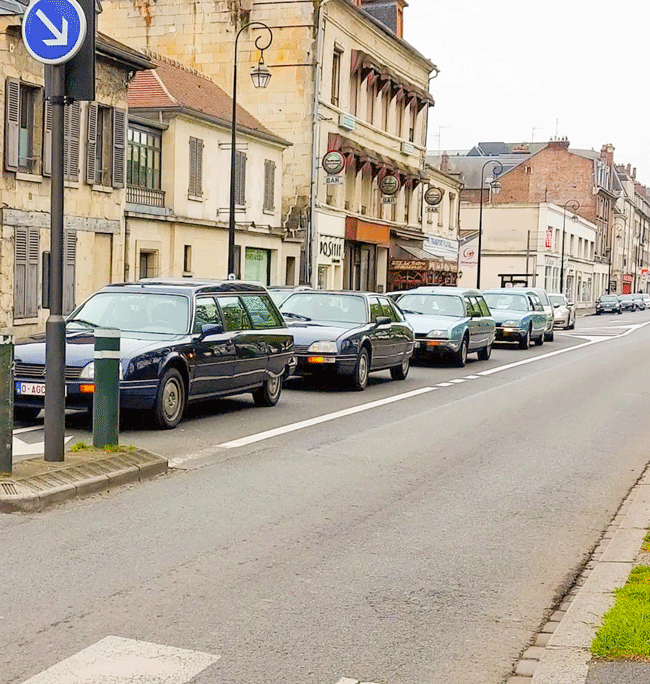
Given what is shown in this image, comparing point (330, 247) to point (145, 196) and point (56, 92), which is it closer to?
point (145, 196)

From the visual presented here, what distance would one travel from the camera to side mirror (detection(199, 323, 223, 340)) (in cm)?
1290

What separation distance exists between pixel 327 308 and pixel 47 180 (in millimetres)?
10274

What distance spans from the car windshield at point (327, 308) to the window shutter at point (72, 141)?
33.4ft

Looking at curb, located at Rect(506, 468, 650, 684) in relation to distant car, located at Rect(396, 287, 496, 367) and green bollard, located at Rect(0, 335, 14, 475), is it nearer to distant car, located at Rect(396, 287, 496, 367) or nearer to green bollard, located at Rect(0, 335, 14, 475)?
green bollard, located at Rect(0, 335, 14, 475)

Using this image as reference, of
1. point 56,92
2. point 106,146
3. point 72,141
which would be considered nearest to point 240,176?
point 106,146

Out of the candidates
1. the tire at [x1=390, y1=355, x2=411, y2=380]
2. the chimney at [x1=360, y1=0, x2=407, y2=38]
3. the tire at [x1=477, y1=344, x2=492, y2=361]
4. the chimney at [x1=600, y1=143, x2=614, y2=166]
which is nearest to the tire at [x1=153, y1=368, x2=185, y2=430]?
the tire at [x1=390, y1=355, x2=411, y2=380]

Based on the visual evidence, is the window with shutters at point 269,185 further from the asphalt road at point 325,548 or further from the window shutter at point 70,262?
the asphalt road at point 325,548

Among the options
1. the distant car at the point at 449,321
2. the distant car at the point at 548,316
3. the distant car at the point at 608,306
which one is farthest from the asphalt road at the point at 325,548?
the distant car at the point at 608,306

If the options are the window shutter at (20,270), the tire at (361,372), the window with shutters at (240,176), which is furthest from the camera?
the window with shutters at (240,176)

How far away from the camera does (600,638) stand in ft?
16.5

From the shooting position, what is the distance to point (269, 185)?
39562 millimetres

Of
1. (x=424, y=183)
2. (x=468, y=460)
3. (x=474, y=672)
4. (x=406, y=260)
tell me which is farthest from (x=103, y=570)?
(x=424, y=183)

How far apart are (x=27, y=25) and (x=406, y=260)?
43775 mm

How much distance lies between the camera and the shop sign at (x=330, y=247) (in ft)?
142
